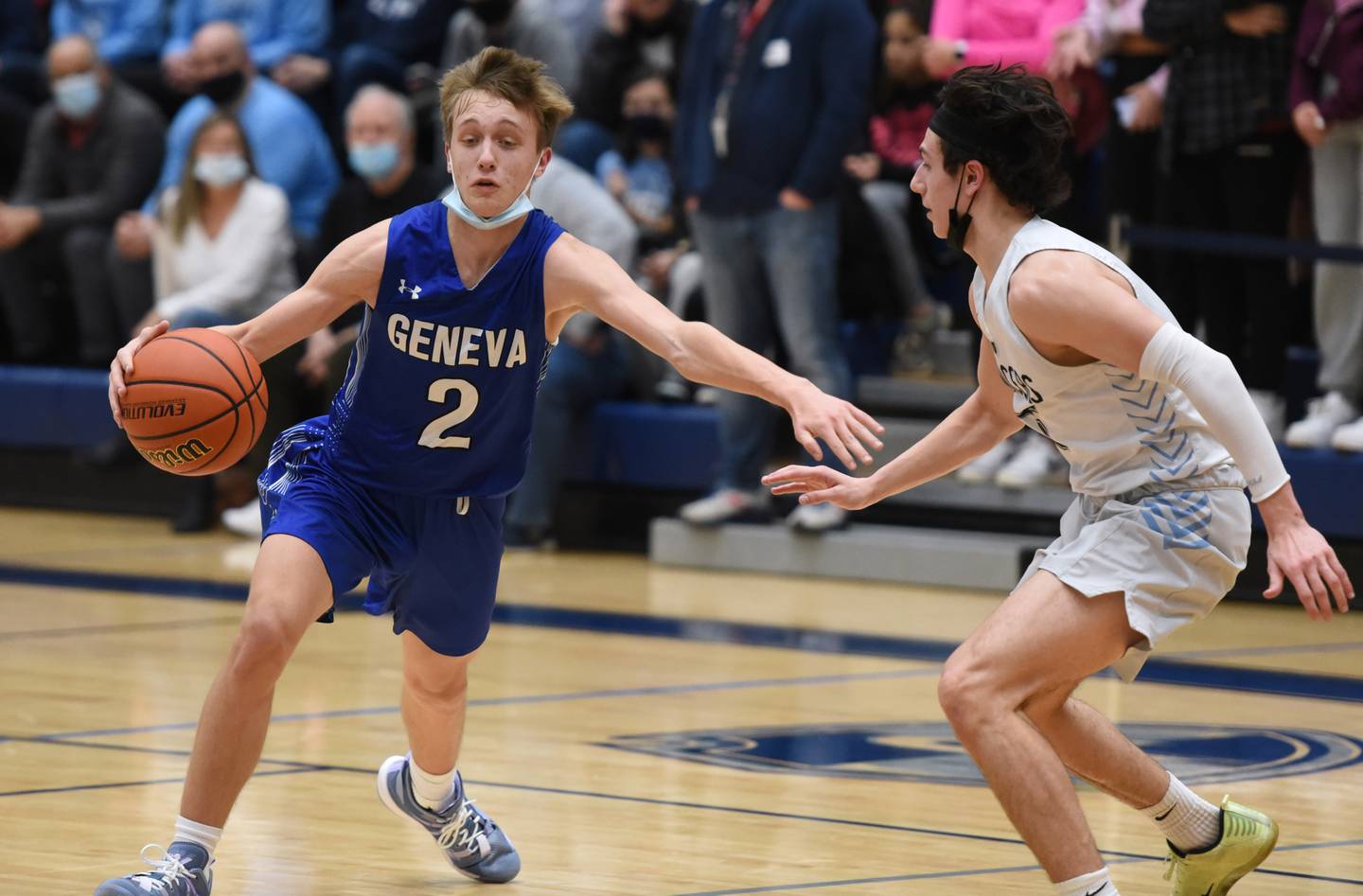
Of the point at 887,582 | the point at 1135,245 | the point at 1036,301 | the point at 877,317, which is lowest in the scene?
the point at 887,582

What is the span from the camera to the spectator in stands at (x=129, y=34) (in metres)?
11.9

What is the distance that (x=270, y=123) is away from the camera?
10664mm

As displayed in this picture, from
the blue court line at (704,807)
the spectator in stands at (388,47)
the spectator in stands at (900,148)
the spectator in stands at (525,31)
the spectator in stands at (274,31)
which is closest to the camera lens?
the blue court line at (704,807)

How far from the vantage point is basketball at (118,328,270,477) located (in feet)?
14.0

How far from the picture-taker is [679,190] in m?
9.93

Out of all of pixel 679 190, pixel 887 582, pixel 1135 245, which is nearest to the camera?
pixel 1135 245

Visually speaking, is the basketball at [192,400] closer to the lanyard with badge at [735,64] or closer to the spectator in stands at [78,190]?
the lanyard with badge at [735,64]

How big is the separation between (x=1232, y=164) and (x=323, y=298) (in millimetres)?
4984

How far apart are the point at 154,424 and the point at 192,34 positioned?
812cm

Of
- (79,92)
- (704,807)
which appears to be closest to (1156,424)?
(704,807)

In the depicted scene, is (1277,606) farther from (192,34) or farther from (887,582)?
(192,34)

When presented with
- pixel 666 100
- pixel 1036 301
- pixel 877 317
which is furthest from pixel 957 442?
pixel 666 100

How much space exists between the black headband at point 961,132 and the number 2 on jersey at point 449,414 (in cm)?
108

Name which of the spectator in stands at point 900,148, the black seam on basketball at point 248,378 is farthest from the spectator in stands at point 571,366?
the black seam on basketball at point 248,378
